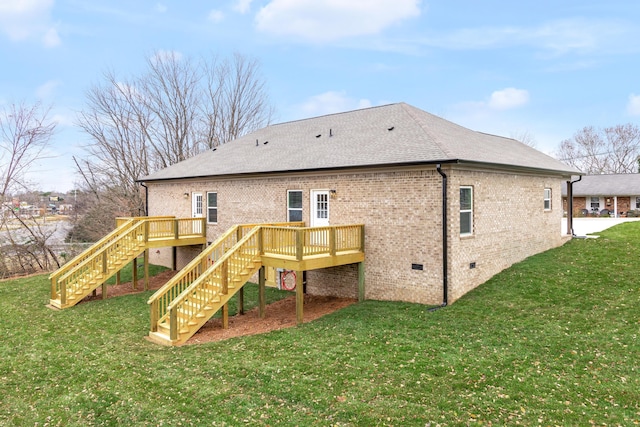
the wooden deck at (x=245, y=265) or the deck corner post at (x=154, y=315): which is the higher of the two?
the wooden deck at (x=245, y=265)

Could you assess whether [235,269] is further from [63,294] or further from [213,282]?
[63,294]

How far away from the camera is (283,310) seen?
1295cm

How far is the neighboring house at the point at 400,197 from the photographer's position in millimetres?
11641

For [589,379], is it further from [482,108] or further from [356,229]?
[482,108]

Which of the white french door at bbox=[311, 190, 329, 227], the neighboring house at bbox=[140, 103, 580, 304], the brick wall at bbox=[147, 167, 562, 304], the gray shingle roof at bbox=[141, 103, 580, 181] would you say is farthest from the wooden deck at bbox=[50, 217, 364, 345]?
the gray shingle roof at bbox=[141, 103, 580, 181]

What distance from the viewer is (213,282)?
11.3 metres

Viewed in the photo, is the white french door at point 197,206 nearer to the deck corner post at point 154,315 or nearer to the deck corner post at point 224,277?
the deck corner post at point 224,277

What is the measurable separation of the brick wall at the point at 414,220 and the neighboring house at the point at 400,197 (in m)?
0.03

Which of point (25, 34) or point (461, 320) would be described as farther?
point (25, 34)

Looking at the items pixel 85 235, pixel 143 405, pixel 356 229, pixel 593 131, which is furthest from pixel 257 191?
pixel 593 131

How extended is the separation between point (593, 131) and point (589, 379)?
179ft

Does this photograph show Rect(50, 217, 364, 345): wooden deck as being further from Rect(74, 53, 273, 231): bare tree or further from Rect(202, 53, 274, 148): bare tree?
Rect(202, 53, 274, 148): bare tree

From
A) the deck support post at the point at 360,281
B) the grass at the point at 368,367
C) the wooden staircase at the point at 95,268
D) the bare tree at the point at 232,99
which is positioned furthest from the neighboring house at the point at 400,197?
the bare tree at the point at 232,99

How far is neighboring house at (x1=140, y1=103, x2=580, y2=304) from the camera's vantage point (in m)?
11.6
